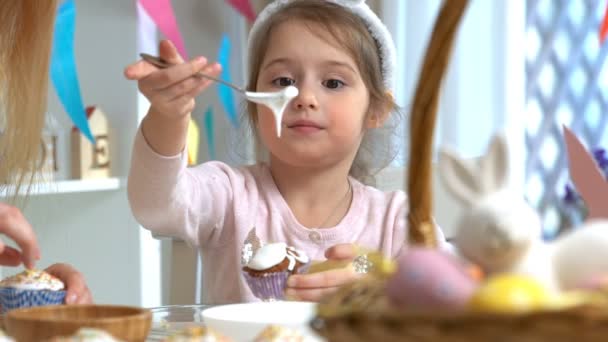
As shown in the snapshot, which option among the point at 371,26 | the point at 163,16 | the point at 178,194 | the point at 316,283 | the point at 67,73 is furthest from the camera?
the point at 163,16

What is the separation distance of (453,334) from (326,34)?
98 cm

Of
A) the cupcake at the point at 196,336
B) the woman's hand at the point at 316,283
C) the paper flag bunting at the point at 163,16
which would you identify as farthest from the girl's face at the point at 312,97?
the paper flag bunting at the point at 163,16

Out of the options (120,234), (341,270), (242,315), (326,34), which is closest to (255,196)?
(326,34)

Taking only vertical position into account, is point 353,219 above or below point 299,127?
below

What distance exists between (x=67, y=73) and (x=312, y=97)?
83 cm

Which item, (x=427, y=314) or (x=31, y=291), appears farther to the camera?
(x=31, y=291)

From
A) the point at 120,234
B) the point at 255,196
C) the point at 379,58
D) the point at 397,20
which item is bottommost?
the point at 120,234

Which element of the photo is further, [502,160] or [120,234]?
[120,234]

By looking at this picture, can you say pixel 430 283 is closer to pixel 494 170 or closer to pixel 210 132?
pixel 494 170

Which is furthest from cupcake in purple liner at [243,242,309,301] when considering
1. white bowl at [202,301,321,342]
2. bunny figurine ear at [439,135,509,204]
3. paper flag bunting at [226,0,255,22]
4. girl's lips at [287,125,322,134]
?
paper flag bunting at [226,0,255,22]

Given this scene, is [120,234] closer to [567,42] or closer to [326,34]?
[326,34]

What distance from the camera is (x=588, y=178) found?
1.00m

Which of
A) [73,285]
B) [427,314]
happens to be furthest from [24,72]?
[427,314]

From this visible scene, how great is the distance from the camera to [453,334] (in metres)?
0.40
